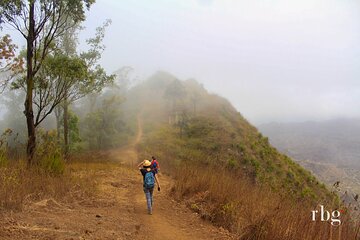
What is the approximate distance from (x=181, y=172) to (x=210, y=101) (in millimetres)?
85934

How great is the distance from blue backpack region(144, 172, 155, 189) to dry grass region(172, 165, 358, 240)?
1387 mm

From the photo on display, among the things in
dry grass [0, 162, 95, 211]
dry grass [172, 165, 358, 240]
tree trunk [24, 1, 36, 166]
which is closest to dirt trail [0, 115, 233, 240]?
dry grass [0, 162, 95, 211]

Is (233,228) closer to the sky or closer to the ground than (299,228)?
closer to the ground

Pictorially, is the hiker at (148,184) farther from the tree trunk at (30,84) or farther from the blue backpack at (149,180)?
the tree trunk at (30,84)

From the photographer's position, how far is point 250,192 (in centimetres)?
899

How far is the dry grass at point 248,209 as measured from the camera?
543cm

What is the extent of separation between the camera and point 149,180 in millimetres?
9836

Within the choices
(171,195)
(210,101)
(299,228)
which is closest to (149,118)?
(210,101)

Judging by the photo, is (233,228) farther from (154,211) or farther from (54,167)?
(54,167)

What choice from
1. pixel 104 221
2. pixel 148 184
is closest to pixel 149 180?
pixel 148 184

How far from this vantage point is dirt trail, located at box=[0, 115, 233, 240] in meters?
6.01

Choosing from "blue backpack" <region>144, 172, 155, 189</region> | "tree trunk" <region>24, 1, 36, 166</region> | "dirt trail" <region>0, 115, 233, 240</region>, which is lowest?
"dirt trail" <region>0, 115, 233, 240</region>

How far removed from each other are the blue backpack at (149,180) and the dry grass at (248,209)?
1387mm

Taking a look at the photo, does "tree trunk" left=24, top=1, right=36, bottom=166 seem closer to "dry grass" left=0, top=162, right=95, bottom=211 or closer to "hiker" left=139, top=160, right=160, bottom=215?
"dry grass" left=0, top=162, right=95, bottom=211
